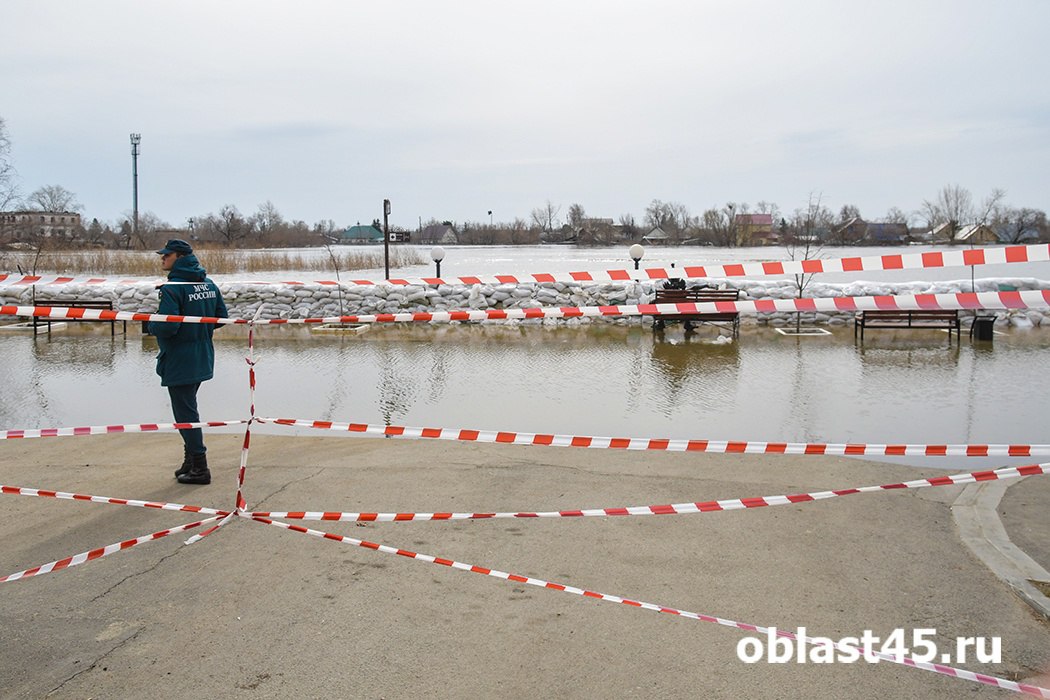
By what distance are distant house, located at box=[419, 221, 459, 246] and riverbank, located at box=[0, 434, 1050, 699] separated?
60372mm

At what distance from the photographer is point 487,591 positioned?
4488mm

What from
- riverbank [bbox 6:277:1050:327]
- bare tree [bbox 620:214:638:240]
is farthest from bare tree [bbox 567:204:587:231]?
riverbank [bbox 6:277:1050:327]

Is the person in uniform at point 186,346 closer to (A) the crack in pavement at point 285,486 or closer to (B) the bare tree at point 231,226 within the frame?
(A) the crack in pavement at point 285,486

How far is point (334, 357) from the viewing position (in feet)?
46.5

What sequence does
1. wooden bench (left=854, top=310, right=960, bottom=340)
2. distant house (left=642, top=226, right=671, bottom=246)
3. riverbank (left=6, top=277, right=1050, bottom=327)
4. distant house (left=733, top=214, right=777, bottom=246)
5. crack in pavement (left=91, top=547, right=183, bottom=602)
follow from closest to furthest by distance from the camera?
crack in pavement (left=91, top=547, right=183, bottom=602), wooden bench (left=854, top=310, right=960, bottom=340), riverbank (left=6, top=277, right=1050, bottom=327), distant house (left=733, top=214, right=777, bottom=246), distant house (left=642, top=226, right=671, bottom=246)

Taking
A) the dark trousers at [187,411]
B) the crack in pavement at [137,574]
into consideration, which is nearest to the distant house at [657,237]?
the dark trousers at [187,411]

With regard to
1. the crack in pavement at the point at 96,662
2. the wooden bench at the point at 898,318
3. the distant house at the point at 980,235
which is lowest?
the crack in pavement at the point at 96,662

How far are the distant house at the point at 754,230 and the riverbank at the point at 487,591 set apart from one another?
4318 centimetres

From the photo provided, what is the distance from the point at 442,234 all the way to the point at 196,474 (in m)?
63.7

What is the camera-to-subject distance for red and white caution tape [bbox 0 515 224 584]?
460 centimetres

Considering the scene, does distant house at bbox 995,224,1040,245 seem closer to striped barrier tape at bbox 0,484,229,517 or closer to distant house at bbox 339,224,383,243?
striped barrier tape at bbox 0,484,229,517

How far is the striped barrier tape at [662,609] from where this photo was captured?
142 inches

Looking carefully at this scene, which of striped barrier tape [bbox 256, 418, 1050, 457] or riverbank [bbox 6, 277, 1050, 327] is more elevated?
riverbank [bbox 6, 277, 1050, 327]

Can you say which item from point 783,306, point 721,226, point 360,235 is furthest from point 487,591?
point 360,235
